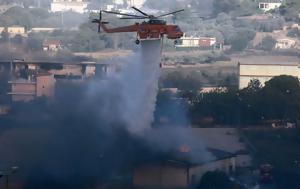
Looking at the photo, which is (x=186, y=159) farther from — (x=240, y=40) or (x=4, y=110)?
(x=240, y=40)

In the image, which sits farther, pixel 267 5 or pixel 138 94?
pixel 267 5

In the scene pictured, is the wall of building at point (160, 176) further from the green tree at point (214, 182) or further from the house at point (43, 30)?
the house at point (43, 30)

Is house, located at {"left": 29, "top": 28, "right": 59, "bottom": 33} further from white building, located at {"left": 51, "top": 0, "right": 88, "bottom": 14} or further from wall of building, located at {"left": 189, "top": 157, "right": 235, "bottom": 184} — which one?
wall of building, located at {"left": 189, "top": 157, "right": 235, "bottom": 184}

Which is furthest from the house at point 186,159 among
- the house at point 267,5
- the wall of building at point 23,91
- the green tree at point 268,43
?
the house at point 267,5

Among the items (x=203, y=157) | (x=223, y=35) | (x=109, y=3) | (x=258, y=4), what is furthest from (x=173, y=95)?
(x=109, y=3)

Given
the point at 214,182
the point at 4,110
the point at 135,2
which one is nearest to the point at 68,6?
the point at 135,2

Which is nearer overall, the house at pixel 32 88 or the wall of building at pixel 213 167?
the wall of building at pixel 213 167
